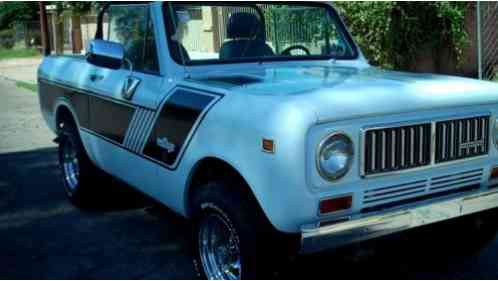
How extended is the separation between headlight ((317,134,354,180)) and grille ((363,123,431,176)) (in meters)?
0.10

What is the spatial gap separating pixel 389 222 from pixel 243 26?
2.17m

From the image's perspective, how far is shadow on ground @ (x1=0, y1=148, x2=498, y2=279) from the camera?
4121 mm

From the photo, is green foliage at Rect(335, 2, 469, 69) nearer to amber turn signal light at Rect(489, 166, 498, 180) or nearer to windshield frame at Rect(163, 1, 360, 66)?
windshield frame at Rect(163, 1, 360, 66)

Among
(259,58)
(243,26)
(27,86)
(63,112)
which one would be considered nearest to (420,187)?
(259,58)

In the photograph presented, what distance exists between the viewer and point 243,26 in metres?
4.80


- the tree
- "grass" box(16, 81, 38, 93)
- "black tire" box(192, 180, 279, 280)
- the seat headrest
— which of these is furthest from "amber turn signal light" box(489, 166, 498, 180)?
the tree

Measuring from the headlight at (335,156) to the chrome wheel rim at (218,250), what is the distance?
2.22ft

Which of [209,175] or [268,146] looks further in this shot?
[209,175]

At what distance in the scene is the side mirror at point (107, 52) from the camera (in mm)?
4449

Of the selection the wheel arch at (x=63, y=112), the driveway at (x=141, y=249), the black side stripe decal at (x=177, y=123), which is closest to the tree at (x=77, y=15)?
the wheel arch at (x=63, y=112)

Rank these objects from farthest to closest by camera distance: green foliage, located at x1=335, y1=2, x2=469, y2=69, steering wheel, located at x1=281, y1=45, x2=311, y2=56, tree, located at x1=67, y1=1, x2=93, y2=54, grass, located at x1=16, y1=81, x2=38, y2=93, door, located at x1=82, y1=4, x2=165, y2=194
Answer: tree, located at x1=67, y1=1, x2=93, y2=54 < grass, located at x1=16, y1=81, x2=38, y2=93 < green foliage, located at x1=335, y1=2, x2=469, y2=69 < steering wheel, located at x1=281, y1=45, x2=311, y2=56 < door, located at x1=82, y1=4, x2=165, y2=194

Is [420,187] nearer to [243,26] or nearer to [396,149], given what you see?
[396,149]

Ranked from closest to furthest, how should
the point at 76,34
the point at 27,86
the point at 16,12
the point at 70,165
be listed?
the point at 70,165, the point at 27,86, the point at 76,34, the point at 16,12

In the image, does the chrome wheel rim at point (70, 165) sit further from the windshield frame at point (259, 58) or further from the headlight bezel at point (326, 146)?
the headlight bezel at point (326, 146)
